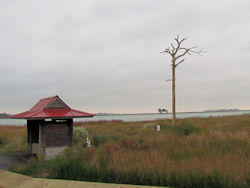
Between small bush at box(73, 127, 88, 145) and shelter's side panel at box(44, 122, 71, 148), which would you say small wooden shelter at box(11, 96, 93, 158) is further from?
small bush at box(73, 127, 88, 145)

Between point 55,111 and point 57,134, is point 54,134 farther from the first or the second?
point 55,111

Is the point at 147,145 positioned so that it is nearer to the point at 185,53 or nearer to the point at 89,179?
the point at 89,179

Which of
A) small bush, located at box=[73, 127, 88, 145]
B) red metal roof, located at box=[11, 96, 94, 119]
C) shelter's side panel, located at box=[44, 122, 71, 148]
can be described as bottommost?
small bush, located at box=[73, 127, 88, 145]

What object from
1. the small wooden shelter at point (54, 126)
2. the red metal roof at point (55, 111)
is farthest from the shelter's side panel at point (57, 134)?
the red metal roof at point (55, 111)

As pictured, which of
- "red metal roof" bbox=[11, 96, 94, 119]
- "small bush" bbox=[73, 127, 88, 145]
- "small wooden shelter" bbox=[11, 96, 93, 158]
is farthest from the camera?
"small bush" bbox=[73, 127, 88, 145]

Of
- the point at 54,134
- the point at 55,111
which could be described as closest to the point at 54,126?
the point at 54,134

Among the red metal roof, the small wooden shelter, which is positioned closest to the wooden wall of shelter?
the small wooden shelter

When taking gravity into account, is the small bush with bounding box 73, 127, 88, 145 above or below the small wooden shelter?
below

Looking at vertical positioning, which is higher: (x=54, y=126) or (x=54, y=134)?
(x=54, y=126)

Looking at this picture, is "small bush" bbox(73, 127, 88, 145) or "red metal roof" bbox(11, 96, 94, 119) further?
"small bush" bbox(73, 127, 88, 145)

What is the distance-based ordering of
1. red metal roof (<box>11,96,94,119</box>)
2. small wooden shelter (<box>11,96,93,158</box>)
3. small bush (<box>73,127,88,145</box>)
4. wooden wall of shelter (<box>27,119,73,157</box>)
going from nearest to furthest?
red metal roof (<box>11,96,94,119</box>), small wooden shelter (<box>11,96,93,158</box>), wooden wall of shelter (<box>27,119,73,157</box>), small bush (<box>73,127,88,145</box>)

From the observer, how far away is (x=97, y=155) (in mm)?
8328

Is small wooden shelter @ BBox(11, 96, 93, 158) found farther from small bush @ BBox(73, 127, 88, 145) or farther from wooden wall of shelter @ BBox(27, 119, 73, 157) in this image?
small bush @ BBox(73, 127, 88, 145)

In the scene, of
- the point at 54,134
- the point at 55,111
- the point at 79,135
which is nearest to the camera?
the point at 54,134
